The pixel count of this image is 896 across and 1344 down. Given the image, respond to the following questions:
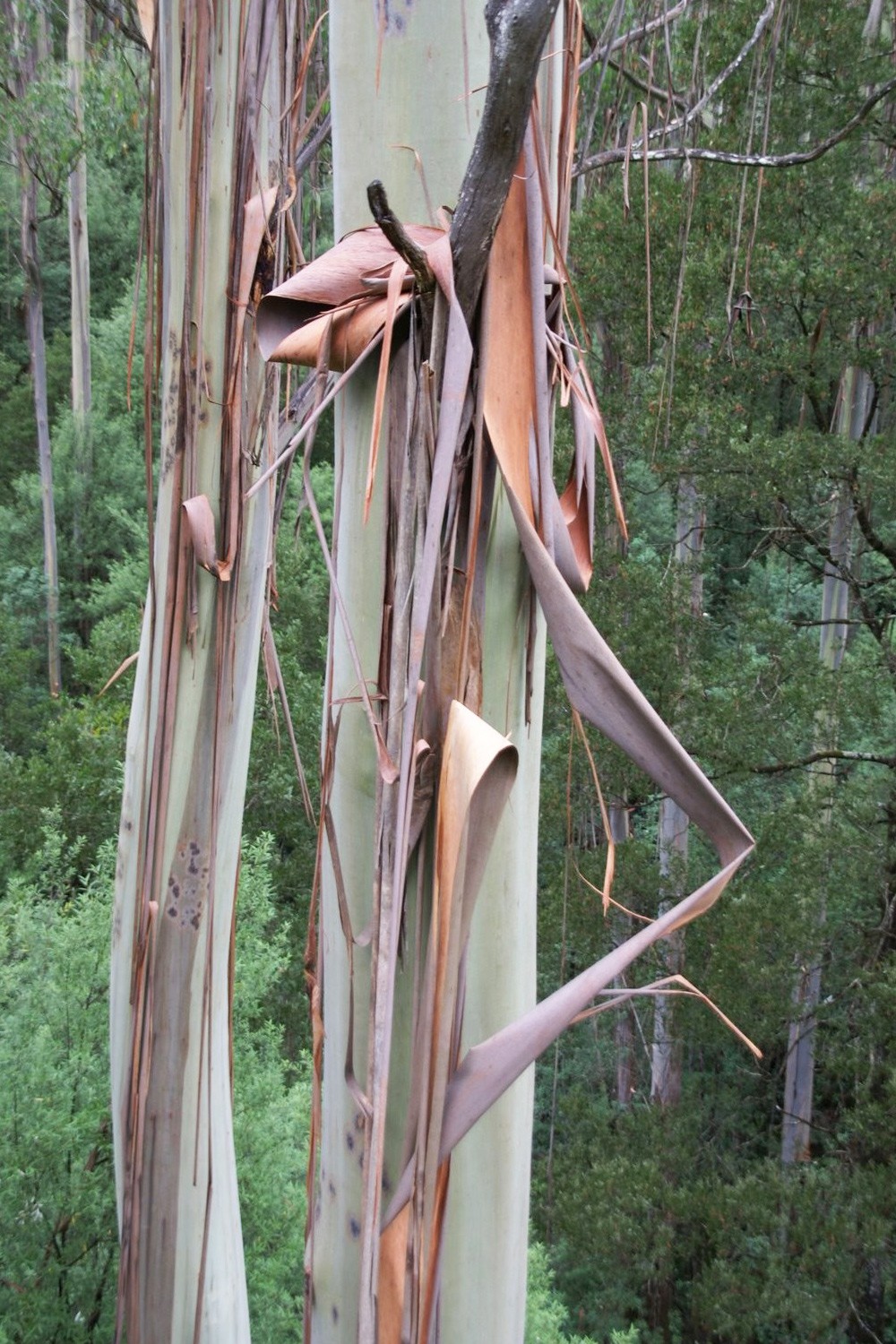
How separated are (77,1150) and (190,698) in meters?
1.87

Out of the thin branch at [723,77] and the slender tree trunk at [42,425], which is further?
the slender tree trunk at [42,425]

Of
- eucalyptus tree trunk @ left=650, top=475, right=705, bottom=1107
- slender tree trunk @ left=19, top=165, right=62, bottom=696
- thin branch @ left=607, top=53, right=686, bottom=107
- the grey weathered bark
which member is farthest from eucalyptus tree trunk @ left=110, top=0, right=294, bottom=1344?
A: slender tree trunk @ left=19, top=165, right=62, bottom=696

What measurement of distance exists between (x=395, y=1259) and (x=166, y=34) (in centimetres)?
125

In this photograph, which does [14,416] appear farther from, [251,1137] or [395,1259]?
[395,1259]

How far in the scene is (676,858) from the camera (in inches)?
228

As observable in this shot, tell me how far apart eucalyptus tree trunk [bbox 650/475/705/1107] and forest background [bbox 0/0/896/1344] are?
0.11 ft

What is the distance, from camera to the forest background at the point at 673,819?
2.90m

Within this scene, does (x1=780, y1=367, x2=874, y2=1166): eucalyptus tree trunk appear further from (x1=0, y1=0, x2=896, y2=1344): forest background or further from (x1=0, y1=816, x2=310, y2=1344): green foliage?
(x1=0, y1=816, x2=310, y2=1344): green foliage

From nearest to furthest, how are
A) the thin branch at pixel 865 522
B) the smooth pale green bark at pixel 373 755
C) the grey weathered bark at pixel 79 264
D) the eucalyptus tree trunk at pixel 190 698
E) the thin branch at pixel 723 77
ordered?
the smooth pale green bark at pixel 373 755, the eucalyptus tree trunk at pixel 190 698, the thin branch at pixel 723 77, the thin branch at pixel 865 522, the grey weathered bark at pixel 79 264

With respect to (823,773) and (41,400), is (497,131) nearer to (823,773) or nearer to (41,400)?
(823,773)

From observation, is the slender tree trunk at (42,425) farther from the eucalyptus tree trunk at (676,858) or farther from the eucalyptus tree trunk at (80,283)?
the eucalyptus tree trunk at (676,858)

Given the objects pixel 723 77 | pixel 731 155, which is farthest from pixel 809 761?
pixel 723 77

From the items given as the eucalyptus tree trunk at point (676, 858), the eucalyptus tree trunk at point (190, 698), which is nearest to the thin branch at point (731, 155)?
the eucalyptus tree trunk at point (190, 698)

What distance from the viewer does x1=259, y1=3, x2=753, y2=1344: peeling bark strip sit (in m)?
0.42
